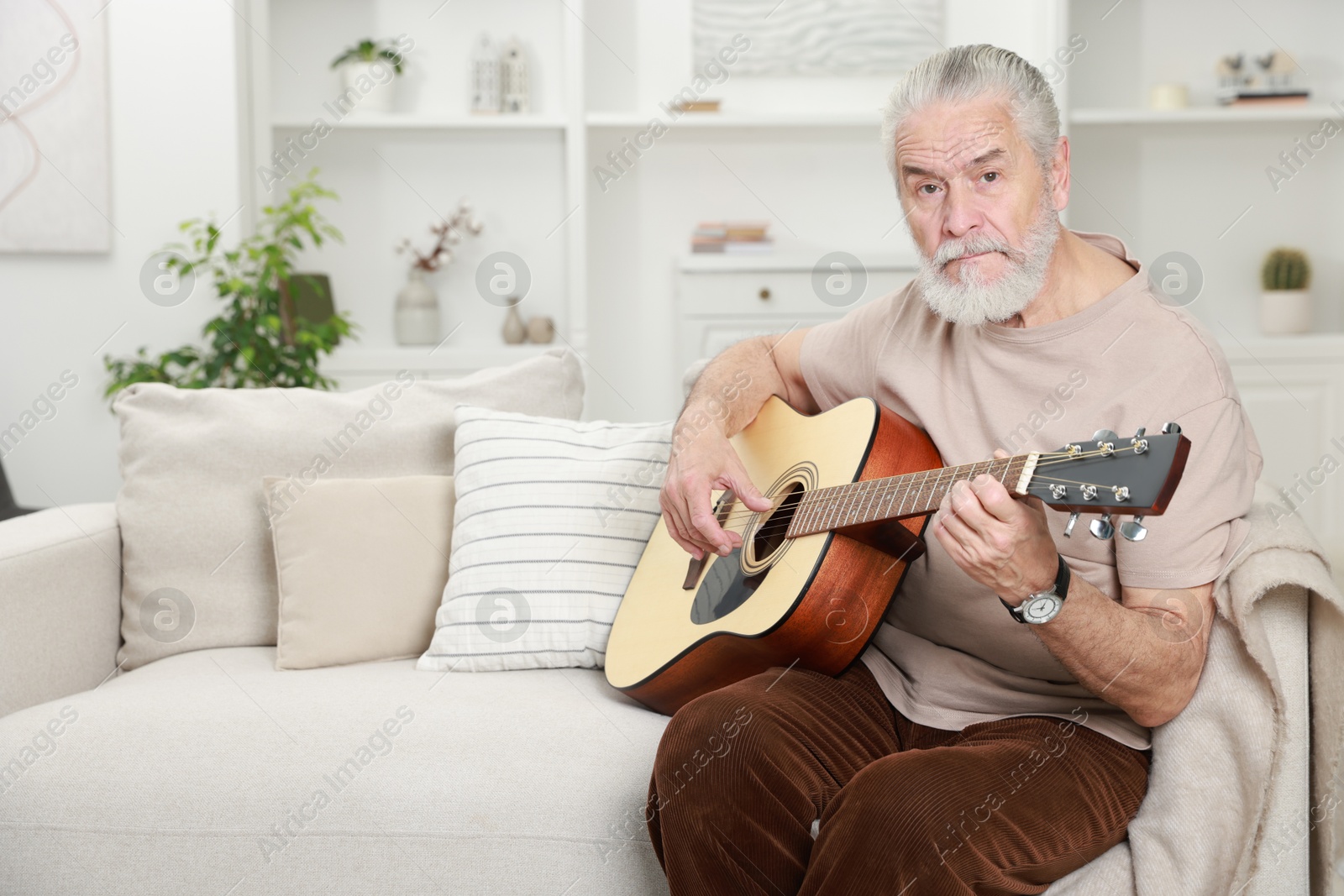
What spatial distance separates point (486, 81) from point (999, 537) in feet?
10.7

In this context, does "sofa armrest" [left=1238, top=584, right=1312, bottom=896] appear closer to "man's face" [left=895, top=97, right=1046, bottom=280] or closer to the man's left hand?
the man's left hand

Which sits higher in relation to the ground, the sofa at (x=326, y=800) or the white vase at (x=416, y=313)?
A: the white vase at (x=416, y=313)

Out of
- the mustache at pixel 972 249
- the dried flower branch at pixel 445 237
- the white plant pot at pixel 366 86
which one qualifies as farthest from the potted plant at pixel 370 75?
the mustache at pixel 972 249

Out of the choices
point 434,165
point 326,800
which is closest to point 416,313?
point 434,165

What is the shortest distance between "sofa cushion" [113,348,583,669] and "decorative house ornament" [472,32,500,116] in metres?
2.23

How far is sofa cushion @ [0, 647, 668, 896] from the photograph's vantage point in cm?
126

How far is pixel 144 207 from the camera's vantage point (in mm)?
3279

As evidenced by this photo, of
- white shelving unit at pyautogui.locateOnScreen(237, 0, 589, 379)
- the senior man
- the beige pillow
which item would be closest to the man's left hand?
the senior man

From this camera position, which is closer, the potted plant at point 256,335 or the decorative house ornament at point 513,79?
the potted plant at point 256,335

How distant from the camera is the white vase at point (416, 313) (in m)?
3.78

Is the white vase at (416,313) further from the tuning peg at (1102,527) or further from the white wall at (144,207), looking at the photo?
the tuning peg at (1102,527)

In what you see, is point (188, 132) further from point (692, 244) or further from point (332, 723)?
point (332, 723)

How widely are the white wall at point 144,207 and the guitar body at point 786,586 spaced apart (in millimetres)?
2419

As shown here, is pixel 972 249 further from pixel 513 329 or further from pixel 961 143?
pixel 513 329
